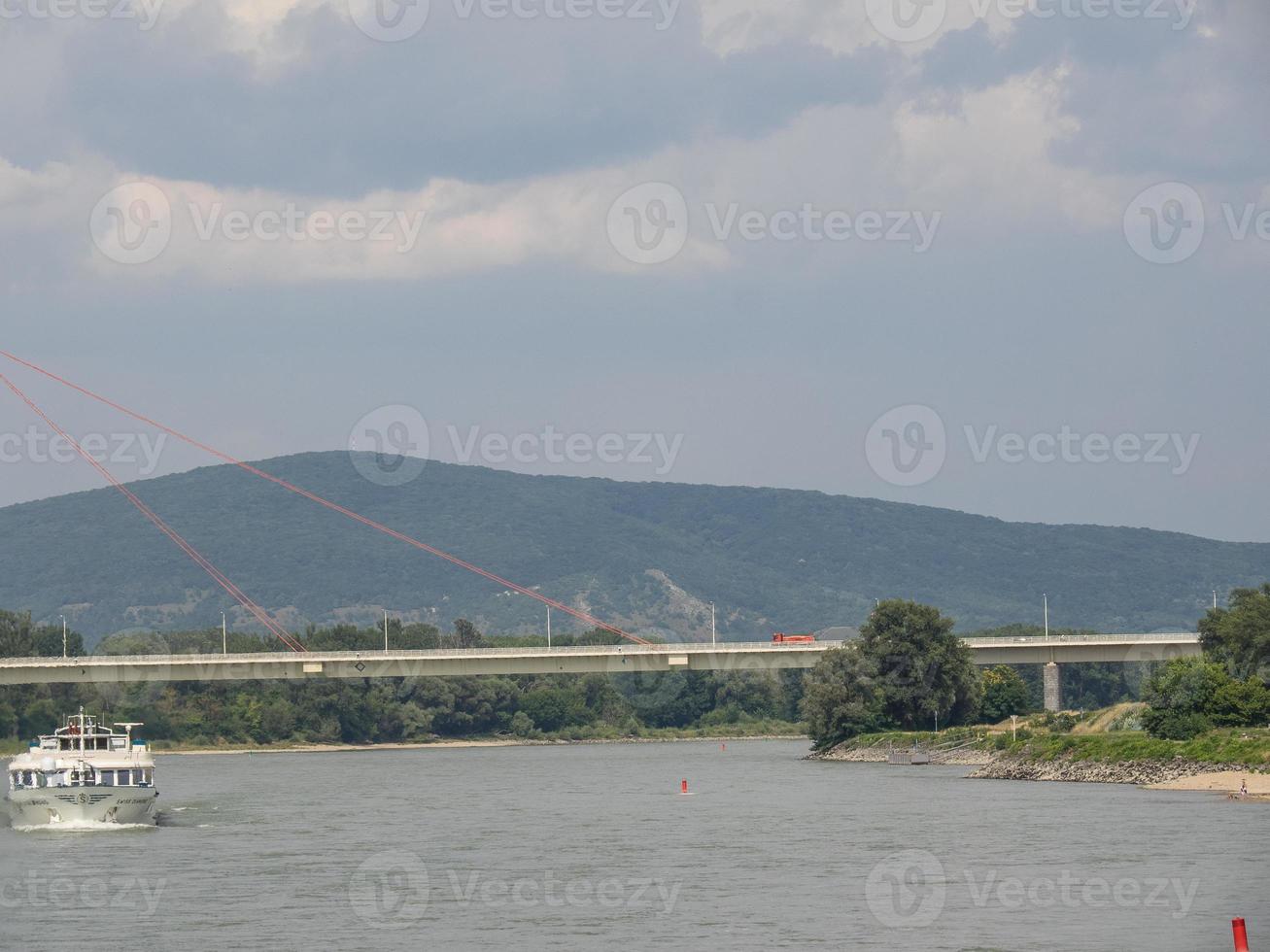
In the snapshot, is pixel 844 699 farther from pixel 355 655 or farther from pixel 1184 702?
pixel 1184 702

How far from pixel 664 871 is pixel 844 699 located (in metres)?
78.9

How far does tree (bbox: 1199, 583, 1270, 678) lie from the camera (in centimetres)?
11240

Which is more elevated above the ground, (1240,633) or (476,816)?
(1240,633)

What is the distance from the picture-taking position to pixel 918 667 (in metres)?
136

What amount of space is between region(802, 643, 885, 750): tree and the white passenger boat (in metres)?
64.6

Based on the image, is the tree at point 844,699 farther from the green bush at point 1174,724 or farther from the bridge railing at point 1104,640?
the green bush at point 1174,724

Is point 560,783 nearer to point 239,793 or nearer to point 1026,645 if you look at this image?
point 239,793

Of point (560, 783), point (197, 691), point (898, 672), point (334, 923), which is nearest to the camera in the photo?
point (334, 923)

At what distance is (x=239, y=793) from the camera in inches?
4235

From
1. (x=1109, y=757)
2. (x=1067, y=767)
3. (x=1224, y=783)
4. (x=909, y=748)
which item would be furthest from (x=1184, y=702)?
(x=909, y=748)

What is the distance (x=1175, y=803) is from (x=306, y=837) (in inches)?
1511

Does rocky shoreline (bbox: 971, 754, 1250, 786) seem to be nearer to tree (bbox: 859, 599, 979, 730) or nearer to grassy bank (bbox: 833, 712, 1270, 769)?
grassy bank (bbox: 833, 712, 1270, 769)

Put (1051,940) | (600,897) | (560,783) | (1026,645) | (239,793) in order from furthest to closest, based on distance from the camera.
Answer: (1026,645), (560,783), (239,793), (600,897), (1051,940)

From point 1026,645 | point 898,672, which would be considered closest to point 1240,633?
point 898,672
